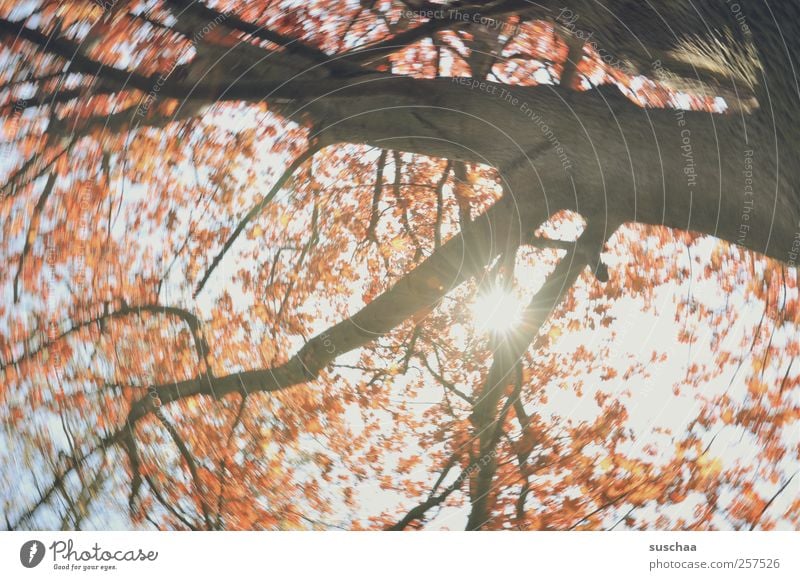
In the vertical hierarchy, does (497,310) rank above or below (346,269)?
below

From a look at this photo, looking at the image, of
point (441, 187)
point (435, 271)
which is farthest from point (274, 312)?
point (441, 187)

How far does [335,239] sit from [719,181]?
1413mm

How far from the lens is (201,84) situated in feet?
5.47

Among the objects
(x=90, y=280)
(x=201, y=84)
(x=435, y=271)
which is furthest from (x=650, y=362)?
(x=90, y=280)

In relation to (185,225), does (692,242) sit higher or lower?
lower

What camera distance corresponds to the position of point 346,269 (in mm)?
1668

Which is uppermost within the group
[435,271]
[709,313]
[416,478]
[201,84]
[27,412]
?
[201,84]

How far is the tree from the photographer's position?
5.42ft

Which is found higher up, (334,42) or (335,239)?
(334,42)

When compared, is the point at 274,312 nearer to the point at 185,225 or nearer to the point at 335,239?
the point at 335,239

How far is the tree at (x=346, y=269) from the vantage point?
1652mm

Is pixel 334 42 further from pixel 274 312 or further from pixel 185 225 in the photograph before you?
pixel 274 312

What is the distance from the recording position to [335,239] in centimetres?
167

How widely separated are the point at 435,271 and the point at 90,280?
3.96 feet
